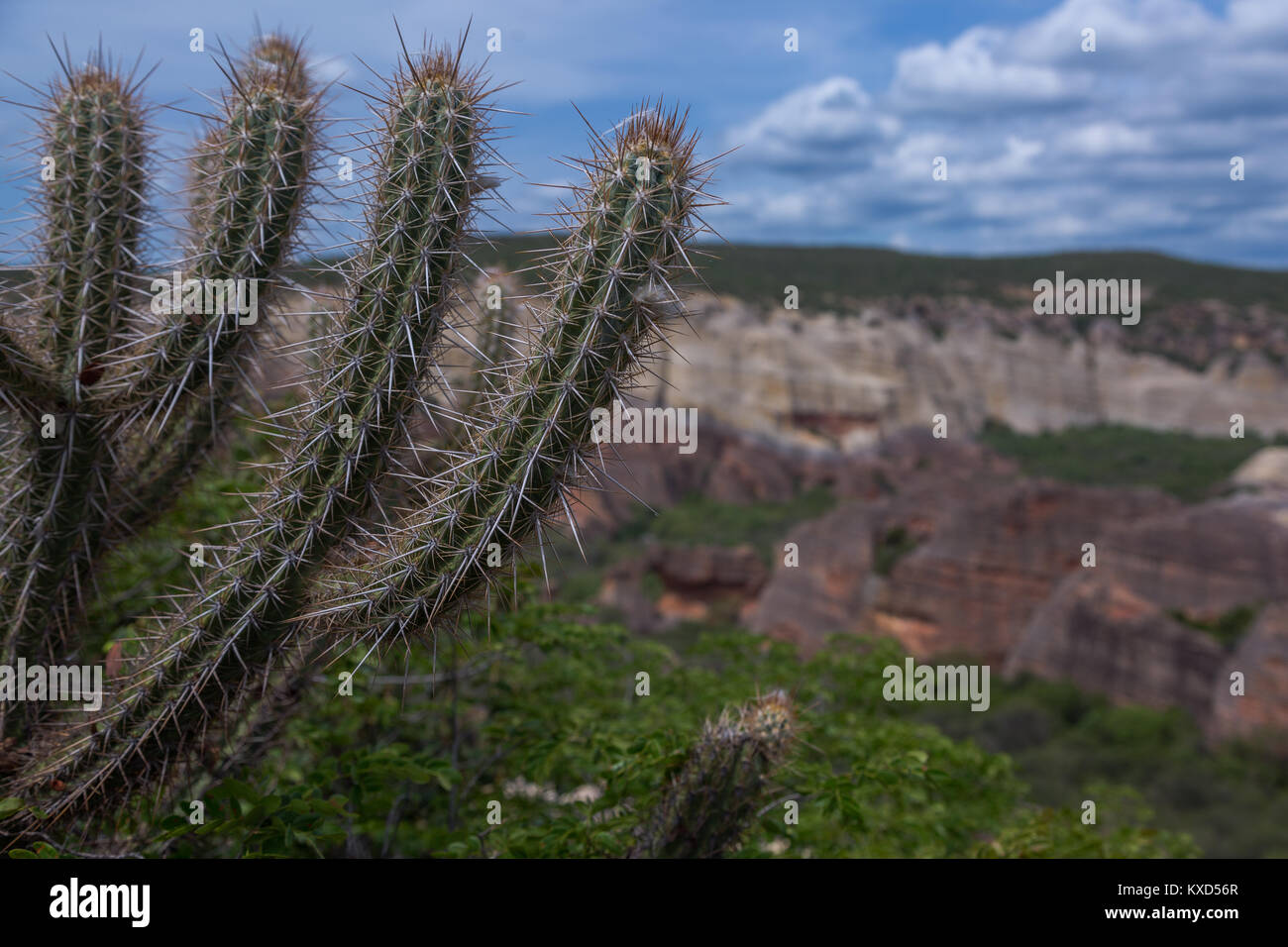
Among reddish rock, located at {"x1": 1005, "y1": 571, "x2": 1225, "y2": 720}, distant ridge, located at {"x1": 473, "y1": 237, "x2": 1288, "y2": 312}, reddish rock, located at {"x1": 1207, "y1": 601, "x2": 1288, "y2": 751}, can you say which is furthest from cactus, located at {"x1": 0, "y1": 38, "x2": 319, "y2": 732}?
distant ridge, located at {"x1": 473, "y1": 237, "x2": 1288, "y2": 312}

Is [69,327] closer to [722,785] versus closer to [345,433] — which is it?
[345,433]

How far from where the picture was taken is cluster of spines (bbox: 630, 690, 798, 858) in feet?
10.4

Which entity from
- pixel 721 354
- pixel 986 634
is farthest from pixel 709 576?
pixel 721 354

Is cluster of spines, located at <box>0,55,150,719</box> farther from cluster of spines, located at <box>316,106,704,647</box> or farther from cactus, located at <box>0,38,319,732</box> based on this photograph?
cluster of spines, located at <box>316,106,704,647</box>

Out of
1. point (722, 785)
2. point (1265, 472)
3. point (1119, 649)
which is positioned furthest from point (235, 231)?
point (1265, 472)

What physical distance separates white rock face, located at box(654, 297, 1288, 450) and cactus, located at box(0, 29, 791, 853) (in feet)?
120

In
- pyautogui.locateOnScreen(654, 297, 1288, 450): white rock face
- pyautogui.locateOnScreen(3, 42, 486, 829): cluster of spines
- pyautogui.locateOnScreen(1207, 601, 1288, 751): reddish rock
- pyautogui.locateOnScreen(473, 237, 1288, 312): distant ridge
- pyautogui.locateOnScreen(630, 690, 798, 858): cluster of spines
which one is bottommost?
pyautogui.locateOnScreen(1207, 601, 1288, 751): reddish rock

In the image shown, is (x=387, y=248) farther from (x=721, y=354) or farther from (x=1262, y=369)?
(x=1262, y=369)

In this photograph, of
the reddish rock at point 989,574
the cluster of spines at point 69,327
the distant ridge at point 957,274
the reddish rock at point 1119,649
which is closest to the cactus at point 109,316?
the cluster of spines at point 69,327

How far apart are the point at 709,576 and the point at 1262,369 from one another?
30277 millimetres

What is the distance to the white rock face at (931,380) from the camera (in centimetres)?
4347

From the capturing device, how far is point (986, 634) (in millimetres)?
28766

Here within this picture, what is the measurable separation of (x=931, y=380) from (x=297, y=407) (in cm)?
4734

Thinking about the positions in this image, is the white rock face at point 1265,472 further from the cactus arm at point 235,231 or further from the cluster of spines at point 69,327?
the cluster of spines at point 69,327
